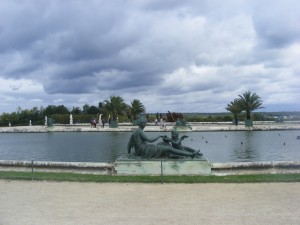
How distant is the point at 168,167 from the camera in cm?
1301

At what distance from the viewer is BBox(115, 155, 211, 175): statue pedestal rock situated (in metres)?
13.0

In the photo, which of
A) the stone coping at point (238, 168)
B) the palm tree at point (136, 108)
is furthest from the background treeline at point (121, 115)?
the stone coping at point (238, 168)

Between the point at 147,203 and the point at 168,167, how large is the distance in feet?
14.2

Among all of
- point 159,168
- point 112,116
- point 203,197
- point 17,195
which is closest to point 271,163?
point 159,168

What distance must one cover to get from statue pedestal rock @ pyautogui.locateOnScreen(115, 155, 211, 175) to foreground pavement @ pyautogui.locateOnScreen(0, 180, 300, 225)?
6.17 feet

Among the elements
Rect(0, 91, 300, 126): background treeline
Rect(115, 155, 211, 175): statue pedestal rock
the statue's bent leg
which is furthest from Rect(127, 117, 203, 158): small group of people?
Rect(0, 91, 300, 126): background treeline

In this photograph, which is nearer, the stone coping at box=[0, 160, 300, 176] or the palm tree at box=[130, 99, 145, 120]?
the stone coping at box=[0, 160, 300, 176]

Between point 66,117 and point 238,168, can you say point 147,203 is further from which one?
point 66,117

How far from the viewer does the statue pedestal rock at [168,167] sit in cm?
1301

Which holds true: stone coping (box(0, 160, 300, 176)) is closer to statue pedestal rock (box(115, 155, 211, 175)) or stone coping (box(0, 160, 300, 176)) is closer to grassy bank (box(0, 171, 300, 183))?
statue pedestal rock (box(115, 155, 211, 175))

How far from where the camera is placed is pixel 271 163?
13766 millimetres

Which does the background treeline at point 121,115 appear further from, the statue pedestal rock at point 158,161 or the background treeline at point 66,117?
the statue pedestal rock at point 158,161

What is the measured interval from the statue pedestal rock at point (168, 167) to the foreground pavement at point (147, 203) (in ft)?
6.17

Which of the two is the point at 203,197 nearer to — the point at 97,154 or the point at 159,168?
the point at 159,168
